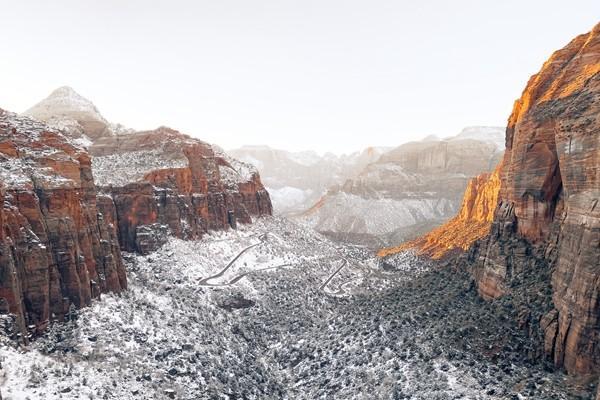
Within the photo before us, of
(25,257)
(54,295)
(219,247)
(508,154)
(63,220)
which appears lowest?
(219,247)

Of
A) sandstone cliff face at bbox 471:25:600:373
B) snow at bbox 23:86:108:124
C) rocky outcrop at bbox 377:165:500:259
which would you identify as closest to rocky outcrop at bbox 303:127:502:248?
rocky outcrop at bbox 377:165:500:259

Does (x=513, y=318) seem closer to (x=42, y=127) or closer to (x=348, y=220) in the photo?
(x=42, y=127)

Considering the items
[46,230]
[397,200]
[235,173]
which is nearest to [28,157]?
[46,230]

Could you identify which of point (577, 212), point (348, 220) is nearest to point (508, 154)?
point (577, 212)

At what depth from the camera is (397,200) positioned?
552 feet

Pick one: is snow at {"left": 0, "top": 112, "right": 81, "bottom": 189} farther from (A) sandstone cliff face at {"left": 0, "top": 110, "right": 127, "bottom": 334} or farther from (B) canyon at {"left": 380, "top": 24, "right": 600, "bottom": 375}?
(B) canyon at {"left": 380, "top": 24, "right": 600, "bottom": 375}

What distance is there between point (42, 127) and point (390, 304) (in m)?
35.4

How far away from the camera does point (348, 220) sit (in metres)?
146

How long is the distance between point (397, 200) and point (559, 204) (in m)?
144

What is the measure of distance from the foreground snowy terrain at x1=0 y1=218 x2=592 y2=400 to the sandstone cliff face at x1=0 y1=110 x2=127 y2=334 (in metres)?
2.09

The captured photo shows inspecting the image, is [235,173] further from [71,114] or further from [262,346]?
[262,346]

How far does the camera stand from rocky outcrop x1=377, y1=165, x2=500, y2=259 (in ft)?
215

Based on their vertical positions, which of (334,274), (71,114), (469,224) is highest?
(71,114)

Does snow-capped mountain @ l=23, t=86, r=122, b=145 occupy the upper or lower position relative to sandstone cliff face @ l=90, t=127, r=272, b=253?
upper
